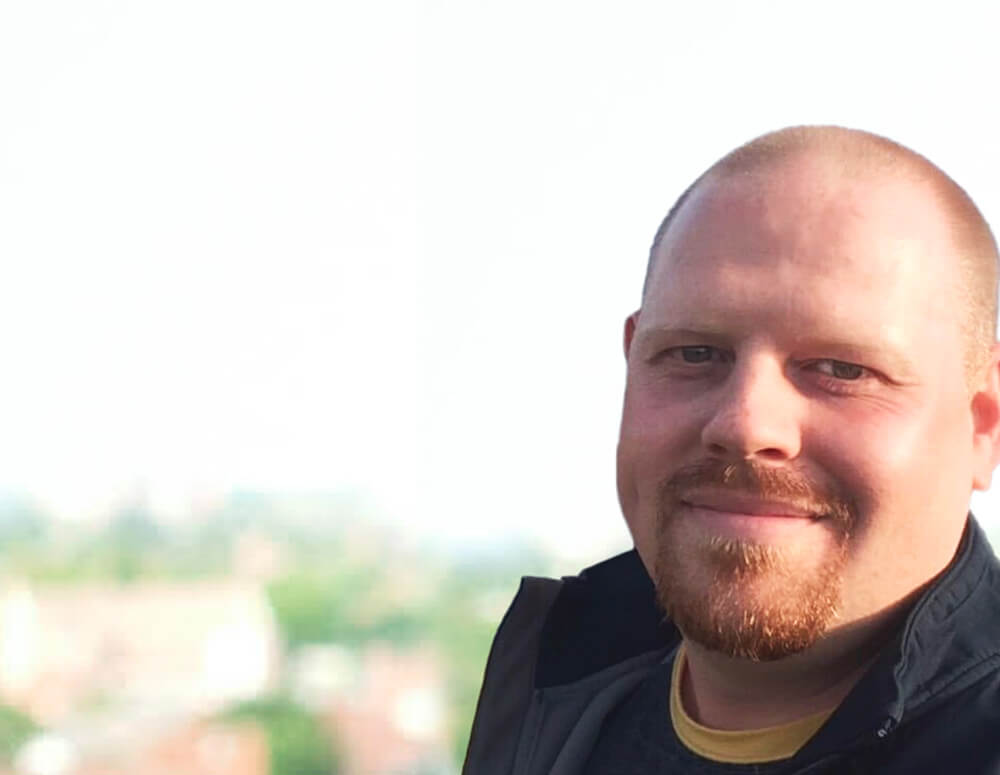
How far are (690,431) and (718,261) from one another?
13cm

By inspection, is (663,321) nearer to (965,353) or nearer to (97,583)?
(965,353)

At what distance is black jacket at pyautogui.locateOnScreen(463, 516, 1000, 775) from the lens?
0.89 m

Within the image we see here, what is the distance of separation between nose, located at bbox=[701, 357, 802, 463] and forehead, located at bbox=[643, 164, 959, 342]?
0.05m

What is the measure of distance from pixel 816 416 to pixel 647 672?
41cm

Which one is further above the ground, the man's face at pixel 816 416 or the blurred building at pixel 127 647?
the man's face at pixel 816 416

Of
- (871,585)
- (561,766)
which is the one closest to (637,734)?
(561,766)

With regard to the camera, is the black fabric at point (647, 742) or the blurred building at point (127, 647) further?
the blurred building at point (127, 647)

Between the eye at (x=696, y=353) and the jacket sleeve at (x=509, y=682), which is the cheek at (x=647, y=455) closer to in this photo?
the eye at (x=696, y=353)

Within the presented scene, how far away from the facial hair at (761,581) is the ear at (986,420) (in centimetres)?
15

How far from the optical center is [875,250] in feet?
3.16

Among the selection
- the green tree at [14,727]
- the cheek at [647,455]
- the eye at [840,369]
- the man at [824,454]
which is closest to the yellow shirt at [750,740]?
the man at [824,454]

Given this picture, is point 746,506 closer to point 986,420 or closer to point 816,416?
point 816,416

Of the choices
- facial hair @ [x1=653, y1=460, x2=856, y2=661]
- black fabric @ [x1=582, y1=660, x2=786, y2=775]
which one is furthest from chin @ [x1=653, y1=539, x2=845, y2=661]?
black fabric @ [x1=582, y1=660, x2=786, y2=775]

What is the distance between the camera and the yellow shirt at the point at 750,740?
998 millimetres
